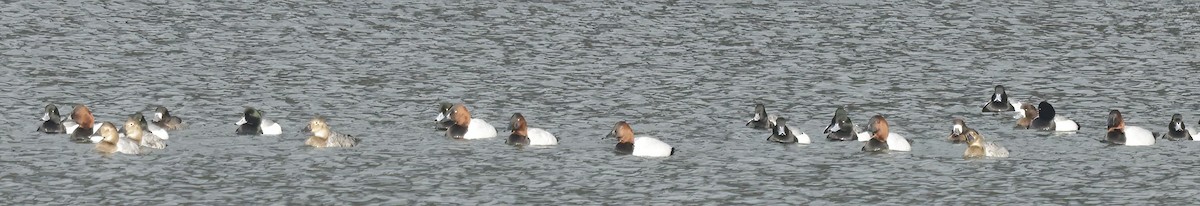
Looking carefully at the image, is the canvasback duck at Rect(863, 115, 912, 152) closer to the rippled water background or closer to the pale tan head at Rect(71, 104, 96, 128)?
the rippled water background

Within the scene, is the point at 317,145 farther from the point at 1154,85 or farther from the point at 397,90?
the point at 1154,85

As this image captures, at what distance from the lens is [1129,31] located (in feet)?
183

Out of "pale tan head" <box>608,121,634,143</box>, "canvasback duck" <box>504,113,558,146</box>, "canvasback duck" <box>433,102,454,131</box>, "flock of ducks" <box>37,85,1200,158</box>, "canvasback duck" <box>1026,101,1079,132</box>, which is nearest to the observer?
"flock of ducks" <box>37,85,1200,158</box>

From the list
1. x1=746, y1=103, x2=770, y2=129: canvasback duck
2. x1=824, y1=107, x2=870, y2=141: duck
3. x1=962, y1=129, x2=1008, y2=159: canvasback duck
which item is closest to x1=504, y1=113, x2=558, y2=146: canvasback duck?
x1=746, y1=103, x2=770, y2=129: canvasback duck

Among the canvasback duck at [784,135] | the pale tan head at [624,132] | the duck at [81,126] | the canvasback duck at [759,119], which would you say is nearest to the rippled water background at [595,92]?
the canvasback duck at [759,119]

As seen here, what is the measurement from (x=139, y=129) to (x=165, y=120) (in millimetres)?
2036

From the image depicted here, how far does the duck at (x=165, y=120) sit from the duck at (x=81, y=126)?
3.09ft

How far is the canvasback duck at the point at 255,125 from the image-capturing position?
40125 mm

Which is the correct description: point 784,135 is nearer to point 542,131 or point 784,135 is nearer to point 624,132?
point 624,132

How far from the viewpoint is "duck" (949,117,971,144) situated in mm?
39469

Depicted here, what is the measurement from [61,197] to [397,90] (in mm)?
13003

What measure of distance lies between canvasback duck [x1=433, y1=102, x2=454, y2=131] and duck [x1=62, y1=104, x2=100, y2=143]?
542cm

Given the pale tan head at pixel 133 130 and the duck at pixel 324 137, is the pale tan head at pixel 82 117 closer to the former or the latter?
the pale tan head at pixel 133 130

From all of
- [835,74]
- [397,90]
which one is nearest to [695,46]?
[835,74]
